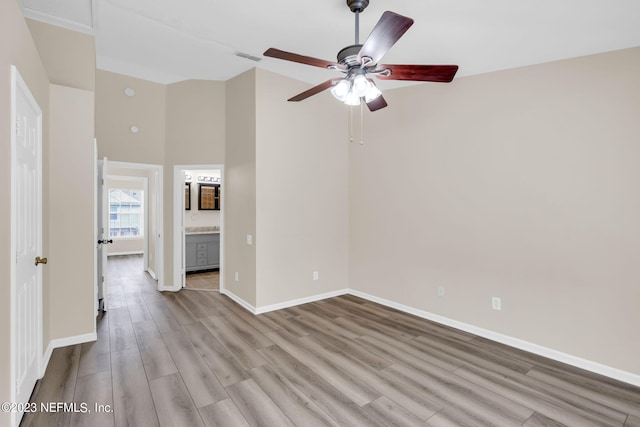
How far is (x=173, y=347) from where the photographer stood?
10.3ft

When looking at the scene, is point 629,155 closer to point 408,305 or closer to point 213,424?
point 408,305

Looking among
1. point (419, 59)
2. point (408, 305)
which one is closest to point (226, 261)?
point (408, 305)

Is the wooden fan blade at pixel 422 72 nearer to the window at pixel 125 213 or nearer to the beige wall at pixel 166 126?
the beige wall at pixel 166 126

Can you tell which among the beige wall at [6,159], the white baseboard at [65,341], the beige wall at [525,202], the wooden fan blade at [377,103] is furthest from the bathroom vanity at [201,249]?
the wooden fan blade at [377,103]

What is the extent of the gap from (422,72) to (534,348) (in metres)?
2.76

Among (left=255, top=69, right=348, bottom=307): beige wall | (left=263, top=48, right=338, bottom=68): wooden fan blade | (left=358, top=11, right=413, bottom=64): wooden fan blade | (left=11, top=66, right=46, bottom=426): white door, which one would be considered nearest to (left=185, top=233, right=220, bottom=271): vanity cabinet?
(left=255, top=69, right=348, bottom=307): beige wall

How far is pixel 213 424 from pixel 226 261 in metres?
2.97

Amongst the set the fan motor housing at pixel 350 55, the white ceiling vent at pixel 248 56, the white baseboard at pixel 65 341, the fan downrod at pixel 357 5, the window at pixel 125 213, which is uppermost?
the white ceiling vent at pixel 248 56

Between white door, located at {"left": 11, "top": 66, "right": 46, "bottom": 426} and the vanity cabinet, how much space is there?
372cm

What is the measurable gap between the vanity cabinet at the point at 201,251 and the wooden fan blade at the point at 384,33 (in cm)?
531

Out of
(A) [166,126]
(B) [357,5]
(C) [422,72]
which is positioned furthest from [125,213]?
(C) [422,72]

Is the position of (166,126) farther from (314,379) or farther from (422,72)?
(314,379)

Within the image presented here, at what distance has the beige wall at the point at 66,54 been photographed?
3207 mm

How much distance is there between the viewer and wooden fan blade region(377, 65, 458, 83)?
2.19 m
